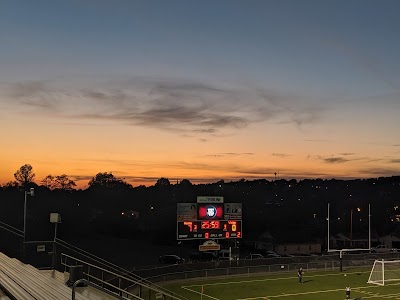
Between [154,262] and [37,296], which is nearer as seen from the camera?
[37,296]

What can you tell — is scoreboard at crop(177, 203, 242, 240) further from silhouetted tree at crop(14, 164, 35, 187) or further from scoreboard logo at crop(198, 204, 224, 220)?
silhouetted tree at crop(14, 164, 35, 187)

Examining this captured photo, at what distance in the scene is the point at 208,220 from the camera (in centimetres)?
4991

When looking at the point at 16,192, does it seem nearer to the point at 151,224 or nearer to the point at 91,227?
the point at 91,227

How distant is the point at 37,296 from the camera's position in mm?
12594

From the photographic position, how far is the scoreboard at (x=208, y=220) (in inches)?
1932

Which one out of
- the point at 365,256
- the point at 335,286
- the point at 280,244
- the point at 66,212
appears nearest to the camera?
the point at 335,286

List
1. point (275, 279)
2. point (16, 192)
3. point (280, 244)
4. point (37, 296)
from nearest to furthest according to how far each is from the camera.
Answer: point (37, 296) → point (275, 279) → point (280, 244) → point (16, 192)

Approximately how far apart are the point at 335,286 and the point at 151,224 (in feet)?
266

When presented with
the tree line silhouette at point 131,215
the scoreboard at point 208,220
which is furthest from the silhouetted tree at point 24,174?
the scoreboard at point 208,220

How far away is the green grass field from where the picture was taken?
39.1 m

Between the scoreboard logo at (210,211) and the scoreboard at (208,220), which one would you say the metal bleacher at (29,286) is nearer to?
the scoreboard at (208,220)

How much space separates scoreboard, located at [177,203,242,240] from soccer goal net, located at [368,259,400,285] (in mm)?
14197

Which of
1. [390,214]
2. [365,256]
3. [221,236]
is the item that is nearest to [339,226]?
[390,214]

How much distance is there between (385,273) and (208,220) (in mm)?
19589
